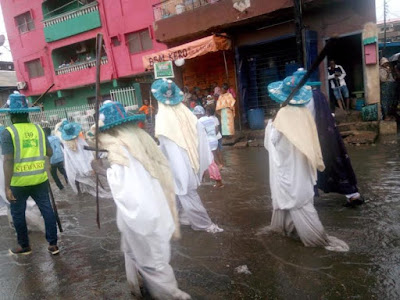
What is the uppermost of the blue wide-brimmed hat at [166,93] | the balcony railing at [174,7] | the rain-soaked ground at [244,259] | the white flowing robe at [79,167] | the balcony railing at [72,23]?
the balcony railing at [72,23]

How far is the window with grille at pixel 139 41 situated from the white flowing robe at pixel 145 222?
16.1 m

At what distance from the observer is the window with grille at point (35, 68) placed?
22.8m

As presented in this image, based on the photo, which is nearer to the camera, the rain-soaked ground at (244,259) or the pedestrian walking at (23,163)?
the rain-soaked ground at (244,259)

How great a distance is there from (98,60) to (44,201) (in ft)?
7.09

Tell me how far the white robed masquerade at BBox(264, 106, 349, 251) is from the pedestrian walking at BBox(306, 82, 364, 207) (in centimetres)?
91

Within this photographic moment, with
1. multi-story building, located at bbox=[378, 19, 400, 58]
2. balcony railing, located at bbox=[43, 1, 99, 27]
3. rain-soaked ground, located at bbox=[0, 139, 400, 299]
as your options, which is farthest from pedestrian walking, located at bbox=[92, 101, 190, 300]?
balcony railing, located at bbox=[43, 1, 99, 27]

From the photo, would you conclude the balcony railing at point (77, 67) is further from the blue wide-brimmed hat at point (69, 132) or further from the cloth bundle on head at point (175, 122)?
the cloth bundle on head at point (175, 122)

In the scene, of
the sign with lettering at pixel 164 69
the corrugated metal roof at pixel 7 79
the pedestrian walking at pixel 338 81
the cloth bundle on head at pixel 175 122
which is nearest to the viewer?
the cloth bundle on head at pixel 175 122

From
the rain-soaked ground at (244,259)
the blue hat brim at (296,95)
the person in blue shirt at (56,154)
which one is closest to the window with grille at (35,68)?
the person in blue shirt at (56,154)

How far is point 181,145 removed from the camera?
14.0 ft

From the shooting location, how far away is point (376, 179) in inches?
234

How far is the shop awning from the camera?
11.6 meters

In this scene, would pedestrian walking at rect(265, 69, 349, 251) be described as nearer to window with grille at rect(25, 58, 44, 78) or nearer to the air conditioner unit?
window with grille at rect(25, 58, 44, 78)

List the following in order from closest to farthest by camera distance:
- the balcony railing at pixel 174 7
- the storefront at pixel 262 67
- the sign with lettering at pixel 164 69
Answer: the storefront at pixel 262 67 < the balcony railing at pixel 174 7 < the sign with lettering at pixel 164 69
